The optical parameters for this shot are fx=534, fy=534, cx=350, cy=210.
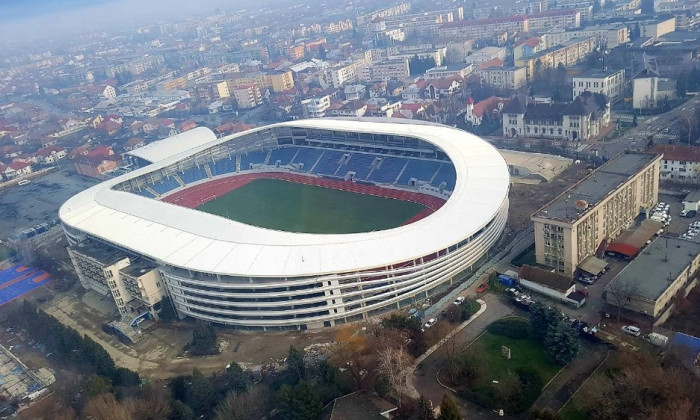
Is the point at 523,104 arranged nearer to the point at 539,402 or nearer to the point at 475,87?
the point at 475,87

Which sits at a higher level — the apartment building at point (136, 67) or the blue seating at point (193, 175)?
the apartment building at point (136, 67)

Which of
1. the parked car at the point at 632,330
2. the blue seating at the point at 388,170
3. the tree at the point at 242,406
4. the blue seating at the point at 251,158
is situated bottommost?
the parked car at the point at 632,330

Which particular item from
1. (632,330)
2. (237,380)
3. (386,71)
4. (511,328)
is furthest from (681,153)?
(386,71)

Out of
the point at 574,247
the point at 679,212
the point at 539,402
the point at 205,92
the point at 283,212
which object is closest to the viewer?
the point at 539,402

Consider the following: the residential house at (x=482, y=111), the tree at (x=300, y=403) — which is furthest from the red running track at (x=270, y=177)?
the tree at (x=300, y=403)

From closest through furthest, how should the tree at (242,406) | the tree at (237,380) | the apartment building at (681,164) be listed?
the tree at (242,406) → the tree at (237,380) → the apartment building at (681,164)

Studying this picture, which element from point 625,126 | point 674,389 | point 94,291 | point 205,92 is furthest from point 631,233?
point 205,92

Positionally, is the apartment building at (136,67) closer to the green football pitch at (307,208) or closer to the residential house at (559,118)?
the green football pitch at (307,208)
